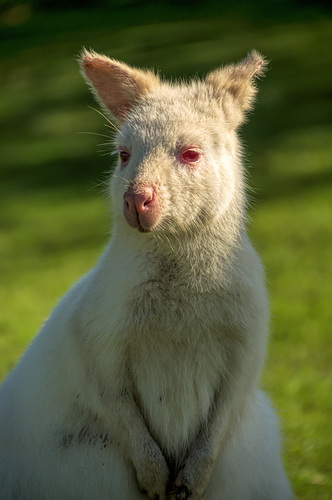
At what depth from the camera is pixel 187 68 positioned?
40.1 ft

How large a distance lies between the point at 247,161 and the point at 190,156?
28.6 inches

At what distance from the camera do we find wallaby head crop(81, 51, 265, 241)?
109 inches

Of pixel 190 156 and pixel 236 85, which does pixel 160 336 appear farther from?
pixel 236 85

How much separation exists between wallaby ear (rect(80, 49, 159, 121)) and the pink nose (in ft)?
2.00

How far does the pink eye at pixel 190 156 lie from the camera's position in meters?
2.86

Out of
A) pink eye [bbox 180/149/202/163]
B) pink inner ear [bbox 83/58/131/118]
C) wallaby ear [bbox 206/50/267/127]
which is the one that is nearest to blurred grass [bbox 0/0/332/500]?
wallaby ear [bbox 206/50/267/127]

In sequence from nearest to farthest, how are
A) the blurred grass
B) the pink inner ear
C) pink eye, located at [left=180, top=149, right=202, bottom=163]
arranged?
pink eye, located at [left=180, top=149, right=202, bottom=163] < the pink inner ear < the blurred grass

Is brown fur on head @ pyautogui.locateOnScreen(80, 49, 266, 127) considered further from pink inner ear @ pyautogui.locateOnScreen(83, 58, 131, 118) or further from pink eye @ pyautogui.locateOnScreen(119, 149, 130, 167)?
pink eye @ pyautogui.locateOnScreen(119, 149, 130, 167)

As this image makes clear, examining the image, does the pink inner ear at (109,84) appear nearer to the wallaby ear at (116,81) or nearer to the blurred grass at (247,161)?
the wallaby ear at (116,81)

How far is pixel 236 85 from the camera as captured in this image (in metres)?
3.18

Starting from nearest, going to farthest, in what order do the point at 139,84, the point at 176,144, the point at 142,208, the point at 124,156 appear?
1. the point at 142,208
2. the point at 176,144
3. the point at 124,156
4. the point at 139,84

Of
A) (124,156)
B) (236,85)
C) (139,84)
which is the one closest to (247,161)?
(236,85)

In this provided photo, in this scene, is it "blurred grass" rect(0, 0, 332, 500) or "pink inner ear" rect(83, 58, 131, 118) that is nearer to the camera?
"pink inner ear" rect(83, 58, 131, 118)

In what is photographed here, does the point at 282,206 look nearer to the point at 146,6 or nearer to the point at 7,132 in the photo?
the point at 7,132
